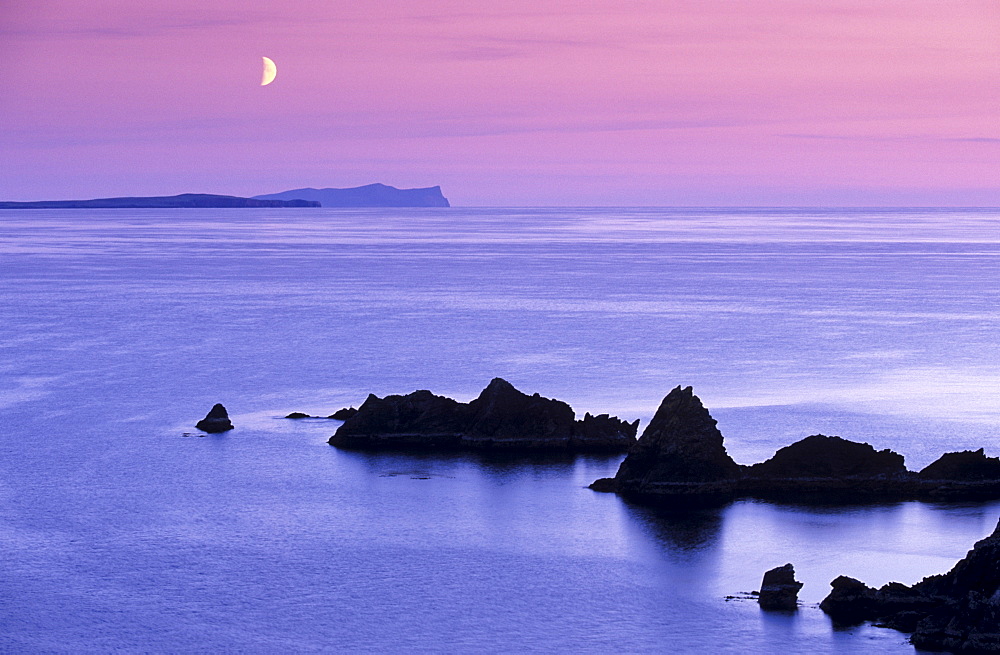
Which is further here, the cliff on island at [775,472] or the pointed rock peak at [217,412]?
the pointed rock peak at [217,412]

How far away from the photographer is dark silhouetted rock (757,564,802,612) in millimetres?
38844

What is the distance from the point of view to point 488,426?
2515 inches

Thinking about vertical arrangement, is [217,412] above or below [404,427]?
above

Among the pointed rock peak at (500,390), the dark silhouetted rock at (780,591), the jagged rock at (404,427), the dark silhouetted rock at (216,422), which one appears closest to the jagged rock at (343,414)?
the jagged rock at (404,427)

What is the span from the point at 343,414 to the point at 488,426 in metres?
10.9

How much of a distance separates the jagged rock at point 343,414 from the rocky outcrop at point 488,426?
16.7 ft

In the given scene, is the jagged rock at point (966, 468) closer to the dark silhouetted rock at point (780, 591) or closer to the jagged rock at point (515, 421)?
the dark silhouetted rock at point (780, 591)

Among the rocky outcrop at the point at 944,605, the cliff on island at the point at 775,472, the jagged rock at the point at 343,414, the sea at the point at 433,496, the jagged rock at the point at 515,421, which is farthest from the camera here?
the jagged rock at the point at 343,414

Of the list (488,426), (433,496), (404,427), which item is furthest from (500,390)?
(433,496)

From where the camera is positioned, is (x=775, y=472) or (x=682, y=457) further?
(x=775, y=472)

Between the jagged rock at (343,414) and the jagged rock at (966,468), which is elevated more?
the jagged rock at (343,414)

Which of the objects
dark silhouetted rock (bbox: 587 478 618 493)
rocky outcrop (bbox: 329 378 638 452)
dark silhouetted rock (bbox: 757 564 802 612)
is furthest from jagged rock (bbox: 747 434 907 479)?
dark silhouetted rock (bbox: 757 564 802 612)

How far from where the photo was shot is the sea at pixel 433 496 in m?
39.7

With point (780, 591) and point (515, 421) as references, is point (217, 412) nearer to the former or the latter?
point (515, 421)
